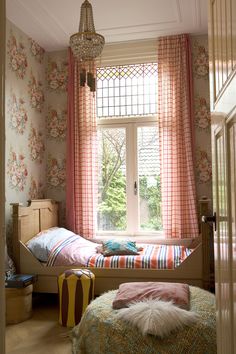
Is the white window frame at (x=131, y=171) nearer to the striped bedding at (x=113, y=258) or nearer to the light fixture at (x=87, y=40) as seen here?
the striped bedding at (x=113, y=258)

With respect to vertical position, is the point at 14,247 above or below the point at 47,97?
below

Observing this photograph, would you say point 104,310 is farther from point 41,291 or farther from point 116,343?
point 41,291

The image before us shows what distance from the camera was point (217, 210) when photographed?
1321 mm

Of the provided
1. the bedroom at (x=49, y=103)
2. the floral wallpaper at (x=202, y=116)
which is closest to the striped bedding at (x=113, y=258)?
the bedroom at (x=49, y=103)

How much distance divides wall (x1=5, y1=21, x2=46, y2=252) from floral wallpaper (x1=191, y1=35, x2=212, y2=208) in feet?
6.21

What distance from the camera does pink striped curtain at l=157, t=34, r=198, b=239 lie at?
395 centimetres

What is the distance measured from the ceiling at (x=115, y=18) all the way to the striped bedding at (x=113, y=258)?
7.68 ft

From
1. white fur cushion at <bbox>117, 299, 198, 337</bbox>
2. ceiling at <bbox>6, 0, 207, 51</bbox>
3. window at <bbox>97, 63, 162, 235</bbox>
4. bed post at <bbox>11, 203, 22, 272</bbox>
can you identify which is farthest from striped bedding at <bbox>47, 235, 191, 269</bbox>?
ceiling at <bbox>6, 0, 207, 51</bbox>

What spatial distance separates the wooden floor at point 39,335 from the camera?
8.23ft

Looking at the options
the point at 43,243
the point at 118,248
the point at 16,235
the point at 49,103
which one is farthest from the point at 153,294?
the point at 49,103

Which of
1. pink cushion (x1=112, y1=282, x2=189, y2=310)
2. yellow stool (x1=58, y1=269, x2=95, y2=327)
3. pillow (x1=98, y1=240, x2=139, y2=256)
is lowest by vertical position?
Answer: yellow stool (x1=58, y1=269, x2=95, y2=327)

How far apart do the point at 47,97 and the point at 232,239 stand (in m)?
3.88

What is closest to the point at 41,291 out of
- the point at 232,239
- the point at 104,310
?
the point at 104,310

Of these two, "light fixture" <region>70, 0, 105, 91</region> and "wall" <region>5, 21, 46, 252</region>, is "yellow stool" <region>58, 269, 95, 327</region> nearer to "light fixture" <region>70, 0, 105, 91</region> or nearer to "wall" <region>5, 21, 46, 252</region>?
"wall" <region>5, 21, 46, 252</region>
